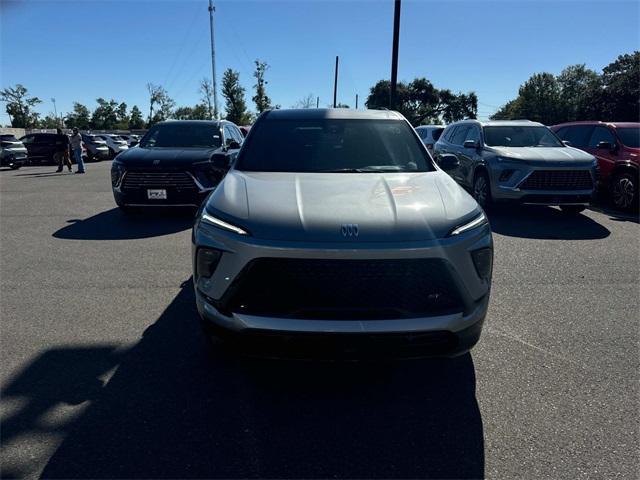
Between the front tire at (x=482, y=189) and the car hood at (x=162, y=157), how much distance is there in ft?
16.7

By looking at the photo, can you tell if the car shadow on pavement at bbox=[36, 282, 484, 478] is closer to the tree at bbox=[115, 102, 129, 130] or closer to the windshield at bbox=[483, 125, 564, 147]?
the windshield at bbox=[483, 125, 564, 147]

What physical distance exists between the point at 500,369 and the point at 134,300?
3.25 metres

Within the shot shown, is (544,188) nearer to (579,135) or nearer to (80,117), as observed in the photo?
(579,135)

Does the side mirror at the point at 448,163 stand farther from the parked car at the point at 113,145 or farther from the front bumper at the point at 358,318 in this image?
the parked car at the point at 113,145

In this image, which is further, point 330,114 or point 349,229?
point 330,114

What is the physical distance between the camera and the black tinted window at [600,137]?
10232 millimetres

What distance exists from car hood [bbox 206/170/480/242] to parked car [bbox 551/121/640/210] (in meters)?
7.75

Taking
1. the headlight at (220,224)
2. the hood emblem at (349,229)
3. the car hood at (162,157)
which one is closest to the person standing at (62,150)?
the car hood at (162,157)

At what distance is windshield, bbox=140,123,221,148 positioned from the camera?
8.91m

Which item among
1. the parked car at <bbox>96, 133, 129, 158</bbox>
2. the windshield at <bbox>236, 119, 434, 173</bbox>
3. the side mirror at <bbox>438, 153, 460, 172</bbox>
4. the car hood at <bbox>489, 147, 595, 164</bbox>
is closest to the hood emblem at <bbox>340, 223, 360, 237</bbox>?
the windshield at <bbox>236, 119, 434, 173</bbox>

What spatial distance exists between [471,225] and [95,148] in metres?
30.0

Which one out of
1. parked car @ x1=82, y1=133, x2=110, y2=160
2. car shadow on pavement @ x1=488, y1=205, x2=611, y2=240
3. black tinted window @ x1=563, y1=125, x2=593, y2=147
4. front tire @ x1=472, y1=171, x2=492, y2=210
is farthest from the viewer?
parked car @ x1=82, y1=133, x2=110, y2=160

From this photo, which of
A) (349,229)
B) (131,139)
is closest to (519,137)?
(349,229)

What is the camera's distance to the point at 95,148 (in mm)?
28391
